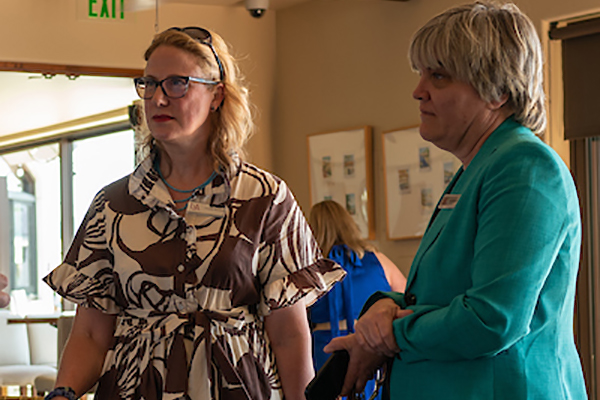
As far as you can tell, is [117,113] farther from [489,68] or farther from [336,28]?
[489,68]

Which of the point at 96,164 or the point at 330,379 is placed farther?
the point at 96,164

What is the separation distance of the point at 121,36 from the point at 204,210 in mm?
3943

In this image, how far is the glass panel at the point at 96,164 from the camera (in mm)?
10312

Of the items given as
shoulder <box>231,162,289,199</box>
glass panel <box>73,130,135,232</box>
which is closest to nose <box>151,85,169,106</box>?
shoulder <box>231,162,289,199</box>

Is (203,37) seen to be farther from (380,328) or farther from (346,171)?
(346,171)

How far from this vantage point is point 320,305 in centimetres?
466

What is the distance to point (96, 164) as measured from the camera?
10.9 metres

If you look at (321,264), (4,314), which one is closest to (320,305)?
(321,264)

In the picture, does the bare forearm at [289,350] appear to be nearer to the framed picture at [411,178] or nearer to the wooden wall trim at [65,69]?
the framed picture at [411,178]

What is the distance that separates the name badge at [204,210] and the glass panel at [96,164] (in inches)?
329

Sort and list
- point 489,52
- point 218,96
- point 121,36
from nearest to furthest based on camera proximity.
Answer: point 489,52 < point 218,96 < point 121,36

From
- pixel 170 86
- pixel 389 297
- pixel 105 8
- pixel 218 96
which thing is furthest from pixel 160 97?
pixel 105 8

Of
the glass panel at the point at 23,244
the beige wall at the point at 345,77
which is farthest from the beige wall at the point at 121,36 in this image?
the glass panel at the point at 23,244

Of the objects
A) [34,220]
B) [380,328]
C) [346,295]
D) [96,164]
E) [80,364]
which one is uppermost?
[96,164]
